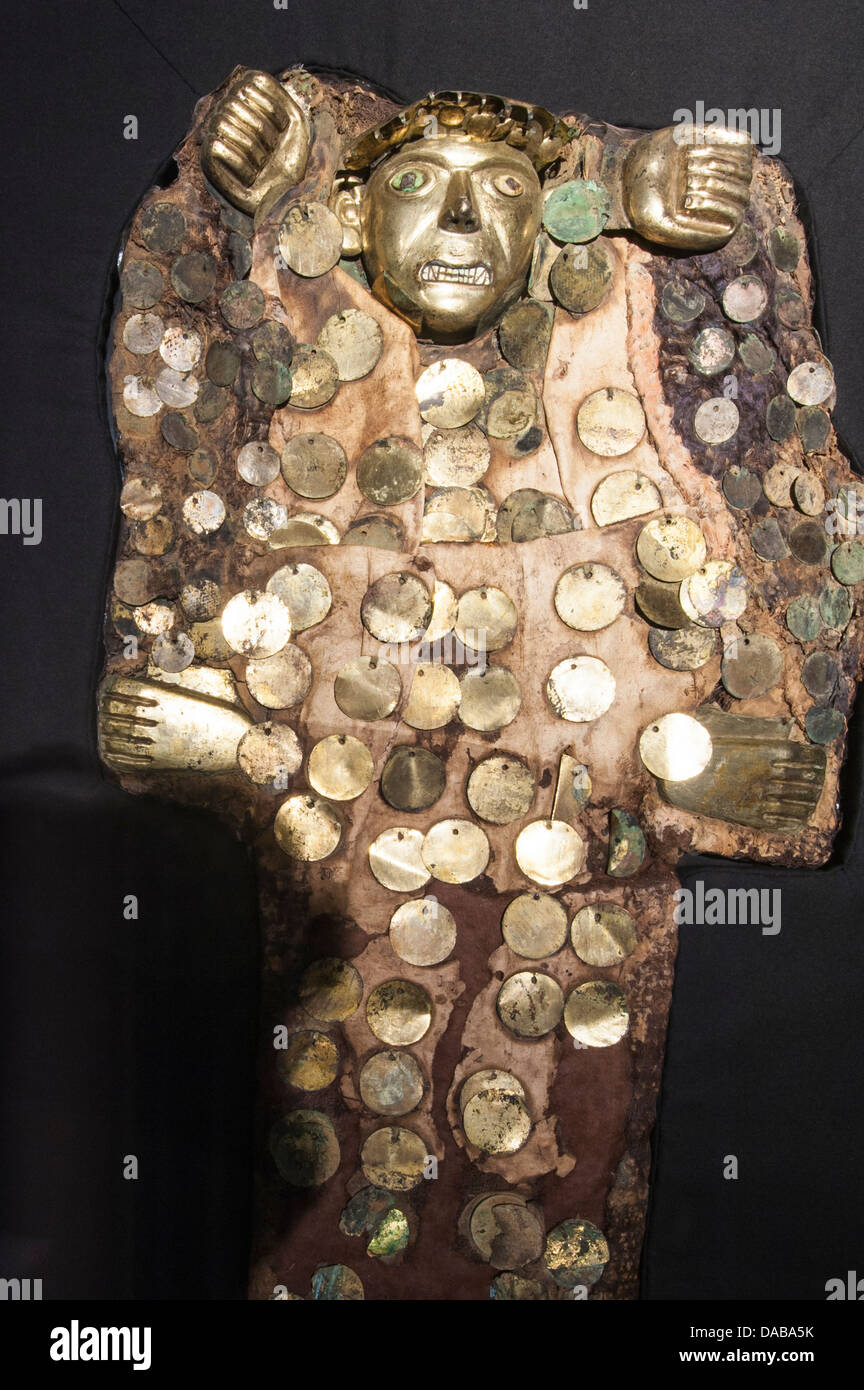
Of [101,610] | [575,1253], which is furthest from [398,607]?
[575,1253]

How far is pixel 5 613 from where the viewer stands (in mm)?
2115

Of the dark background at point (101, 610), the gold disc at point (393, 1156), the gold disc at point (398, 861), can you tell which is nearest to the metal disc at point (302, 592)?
the dark background at point (101, 610)

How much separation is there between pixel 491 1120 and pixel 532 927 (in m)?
0.40

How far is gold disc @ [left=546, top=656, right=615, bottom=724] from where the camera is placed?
84.2 inches

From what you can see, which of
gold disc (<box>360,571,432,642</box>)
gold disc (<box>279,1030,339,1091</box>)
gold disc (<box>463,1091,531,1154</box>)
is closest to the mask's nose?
gold disc (<box>360,571,432,642</box>)

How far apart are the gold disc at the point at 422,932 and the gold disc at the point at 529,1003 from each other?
15 cm

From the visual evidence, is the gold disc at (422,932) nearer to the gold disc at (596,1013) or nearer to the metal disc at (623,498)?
the gold disc at (596,1013)

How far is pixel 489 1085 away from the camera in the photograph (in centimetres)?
216

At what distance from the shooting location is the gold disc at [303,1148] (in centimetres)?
213
